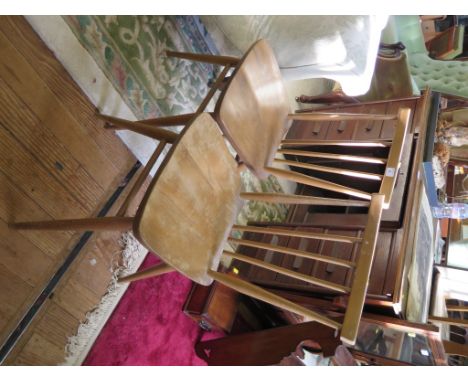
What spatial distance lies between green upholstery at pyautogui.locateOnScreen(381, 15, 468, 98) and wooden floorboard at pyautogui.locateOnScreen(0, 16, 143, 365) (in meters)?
2.68

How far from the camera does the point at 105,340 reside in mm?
1500

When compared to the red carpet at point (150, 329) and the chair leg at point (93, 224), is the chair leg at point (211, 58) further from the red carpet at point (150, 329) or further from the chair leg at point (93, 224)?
the red carpet at point (150, 329)

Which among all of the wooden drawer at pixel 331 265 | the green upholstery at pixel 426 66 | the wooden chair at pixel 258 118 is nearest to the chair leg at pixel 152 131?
the wooden chair at pixel 258 118

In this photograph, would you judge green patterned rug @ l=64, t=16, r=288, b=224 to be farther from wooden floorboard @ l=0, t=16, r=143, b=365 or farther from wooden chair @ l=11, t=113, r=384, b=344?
wooden chair @ l=11, t=113, r=384, b=344

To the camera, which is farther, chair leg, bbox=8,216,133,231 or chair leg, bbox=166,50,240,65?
chair leg, bbox=166,50,240,65

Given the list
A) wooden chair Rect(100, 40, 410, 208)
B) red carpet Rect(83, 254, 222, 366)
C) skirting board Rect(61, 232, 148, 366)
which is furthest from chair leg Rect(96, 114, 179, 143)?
red carpet Rect(83, 254, 222, 366)

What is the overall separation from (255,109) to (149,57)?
2.22ft

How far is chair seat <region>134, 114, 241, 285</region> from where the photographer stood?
2.64 feet

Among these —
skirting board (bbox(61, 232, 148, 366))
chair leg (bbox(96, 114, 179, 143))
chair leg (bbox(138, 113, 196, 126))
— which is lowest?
skirting board (bbox(61, 232, 148, 366))

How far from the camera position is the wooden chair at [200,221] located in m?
0.82

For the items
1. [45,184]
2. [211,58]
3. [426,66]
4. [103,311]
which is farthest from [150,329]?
[426,66]

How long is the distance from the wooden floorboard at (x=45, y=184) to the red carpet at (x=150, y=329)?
17 cm

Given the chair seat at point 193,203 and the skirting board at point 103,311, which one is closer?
the chair seat at point 193,203
